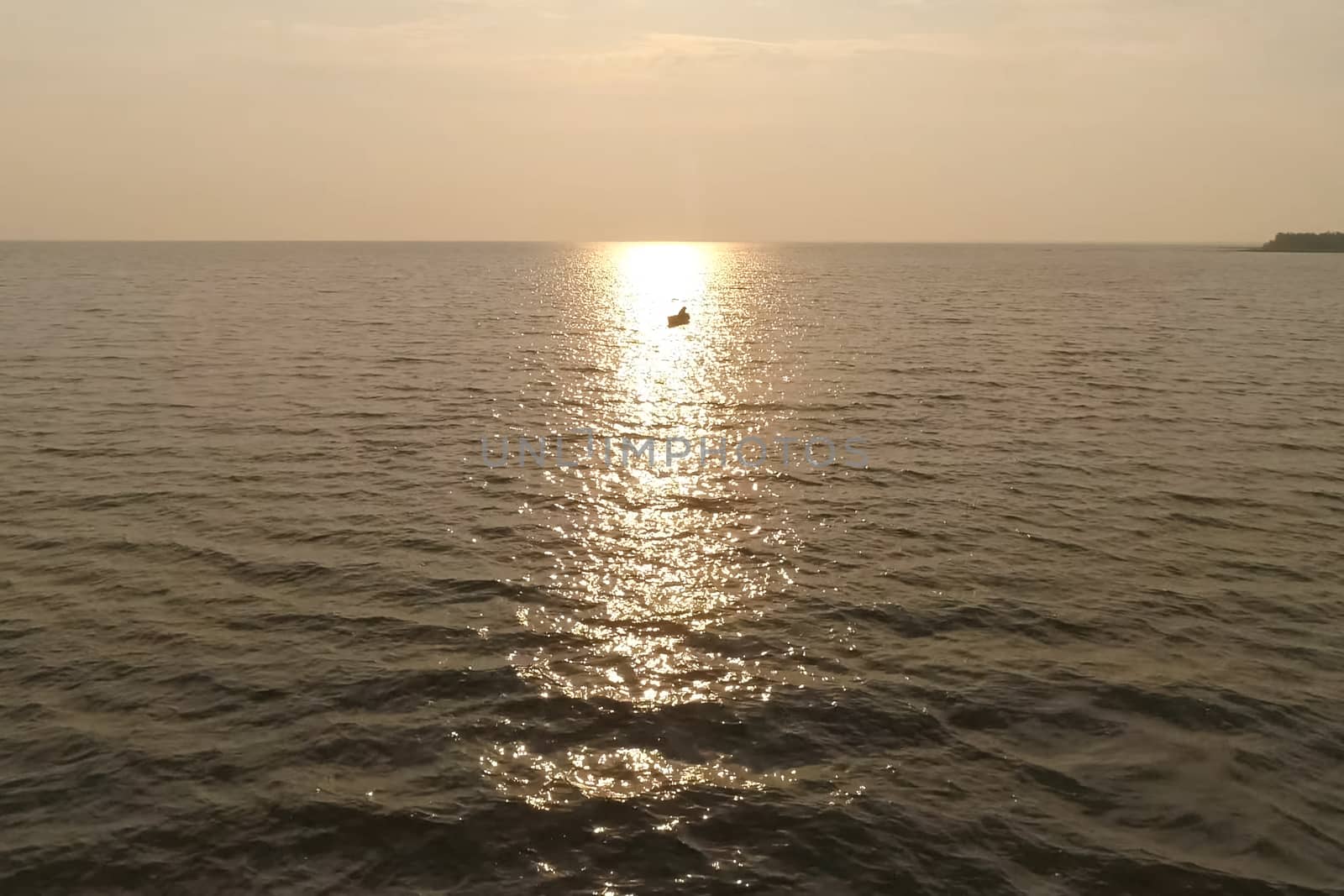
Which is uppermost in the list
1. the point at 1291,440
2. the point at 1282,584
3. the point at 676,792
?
the point at 1291,440

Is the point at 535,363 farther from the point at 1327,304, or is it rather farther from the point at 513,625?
the point at 1327,304

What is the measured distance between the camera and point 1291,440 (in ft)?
117

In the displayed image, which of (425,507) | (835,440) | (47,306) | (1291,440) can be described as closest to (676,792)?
(425,507)

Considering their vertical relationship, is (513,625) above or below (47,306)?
below

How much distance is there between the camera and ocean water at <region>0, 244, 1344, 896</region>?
12.8m

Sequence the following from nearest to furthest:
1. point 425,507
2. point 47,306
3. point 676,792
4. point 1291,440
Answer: point 676,792 → point 425,507 → point 1291,440 → point 47,306

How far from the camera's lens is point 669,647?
18766mm

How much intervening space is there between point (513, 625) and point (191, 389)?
33.3m

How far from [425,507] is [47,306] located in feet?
273

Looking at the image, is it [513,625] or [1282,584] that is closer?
[513,625]

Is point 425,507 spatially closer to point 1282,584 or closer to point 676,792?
point 676,792

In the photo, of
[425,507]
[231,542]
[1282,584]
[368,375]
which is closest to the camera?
[1282,584]

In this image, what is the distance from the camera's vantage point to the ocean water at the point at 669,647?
12.8 meters

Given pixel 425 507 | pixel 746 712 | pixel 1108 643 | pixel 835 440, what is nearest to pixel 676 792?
pixel 746 712
